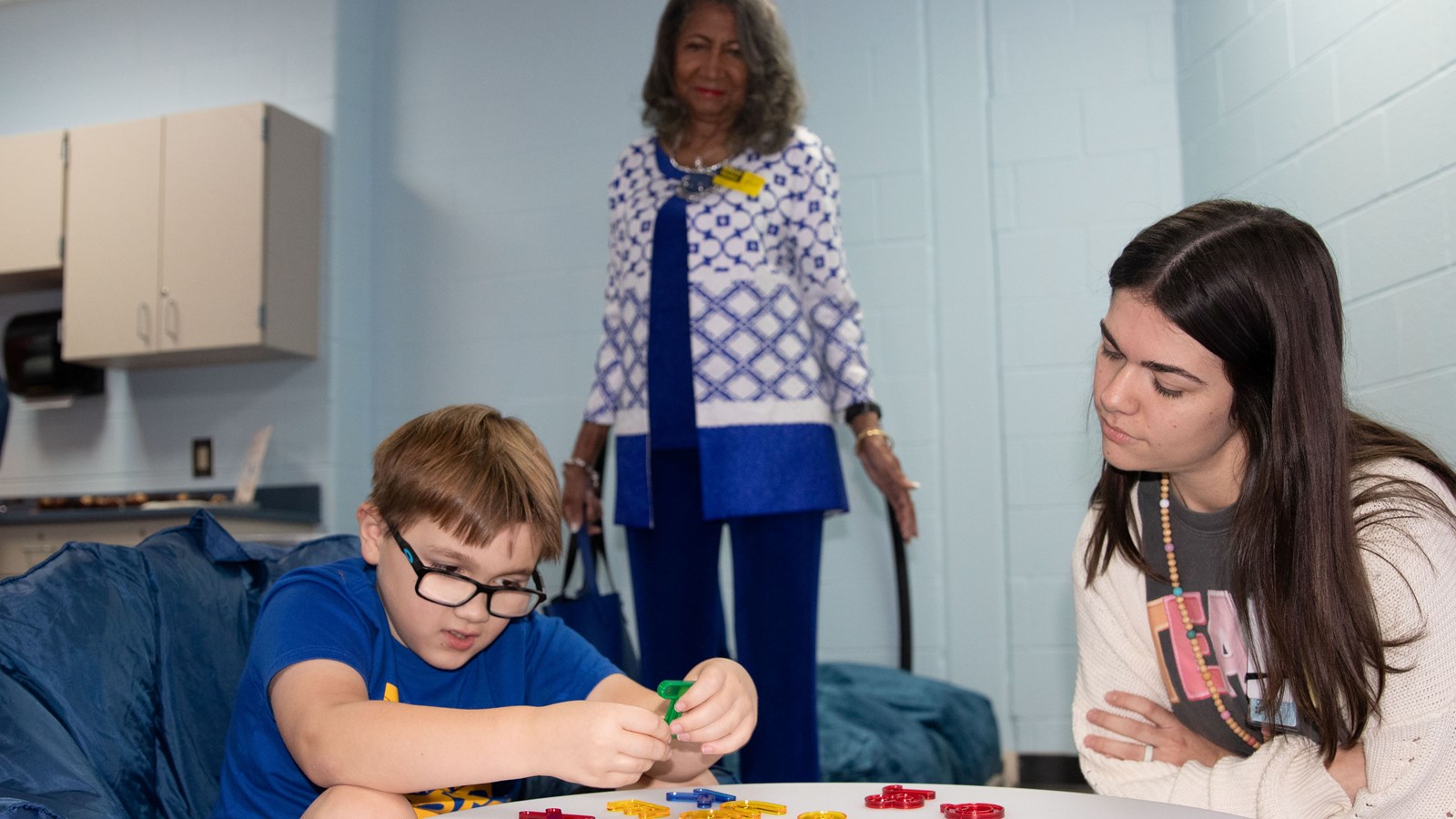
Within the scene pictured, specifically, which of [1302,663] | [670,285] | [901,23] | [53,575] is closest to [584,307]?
[901,23]

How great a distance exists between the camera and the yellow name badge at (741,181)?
2.11 m

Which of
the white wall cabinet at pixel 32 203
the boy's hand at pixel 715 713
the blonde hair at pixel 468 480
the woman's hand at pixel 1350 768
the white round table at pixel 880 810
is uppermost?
the white wall cabinet at pixel 32 203

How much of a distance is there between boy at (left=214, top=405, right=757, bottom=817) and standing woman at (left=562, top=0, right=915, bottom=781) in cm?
57

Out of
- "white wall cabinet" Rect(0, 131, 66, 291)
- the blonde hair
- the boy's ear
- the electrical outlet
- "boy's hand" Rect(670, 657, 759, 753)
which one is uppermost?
"white wall cabinet" Rect(0, 131, 66, 291)

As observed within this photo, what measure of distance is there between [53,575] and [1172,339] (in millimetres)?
1248

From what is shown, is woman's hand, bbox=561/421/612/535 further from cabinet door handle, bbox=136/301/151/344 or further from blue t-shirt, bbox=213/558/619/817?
cabinet door handle, bbox=136/301/151/344

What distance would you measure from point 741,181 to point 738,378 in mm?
353

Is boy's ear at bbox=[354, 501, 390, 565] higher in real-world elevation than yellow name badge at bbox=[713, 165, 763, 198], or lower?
lower

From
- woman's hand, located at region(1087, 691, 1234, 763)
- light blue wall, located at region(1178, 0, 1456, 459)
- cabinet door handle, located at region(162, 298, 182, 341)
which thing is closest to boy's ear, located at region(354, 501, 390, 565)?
woman's hand, located at region(1087, 691, 1234, 763)

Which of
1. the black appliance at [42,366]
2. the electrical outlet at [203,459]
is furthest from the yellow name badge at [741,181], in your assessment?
the black appliance at [42,366]

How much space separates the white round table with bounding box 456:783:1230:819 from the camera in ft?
3.07

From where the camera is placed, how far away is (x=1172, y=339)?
1327mm

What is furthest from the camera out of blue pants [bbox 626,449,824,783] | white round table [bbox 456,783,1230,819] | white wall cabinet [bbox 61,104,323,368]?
white wall cabinet [bbox 61,104,323,368]

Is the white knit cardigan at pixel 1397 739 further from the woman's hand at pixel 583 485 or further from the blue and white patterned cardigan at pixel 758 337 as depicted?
the woman's hand at pixel 583 485
